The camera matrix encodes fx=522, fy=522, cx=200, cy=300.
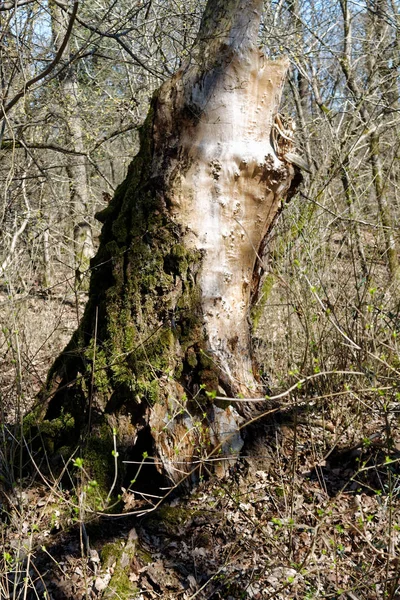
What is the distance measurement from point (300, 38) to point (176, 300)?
6400mm

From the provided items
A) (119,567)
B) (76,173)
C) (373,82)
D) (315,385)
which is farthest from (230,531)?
(76,173)

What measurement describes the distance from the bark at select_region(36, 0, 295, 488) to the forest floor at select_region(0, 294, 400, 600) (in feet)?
0.91

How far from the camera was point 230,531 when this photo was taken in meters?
2.99

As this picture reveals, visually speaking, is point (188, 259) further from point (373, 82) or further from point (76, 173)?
point (76, 173)

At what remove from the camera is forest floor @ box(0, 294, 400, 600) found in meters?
2.60

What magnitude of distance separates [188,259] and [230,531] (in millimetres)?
1611

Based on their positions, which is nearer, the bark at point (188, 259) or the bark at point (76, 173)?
the bark at point (188, 259)

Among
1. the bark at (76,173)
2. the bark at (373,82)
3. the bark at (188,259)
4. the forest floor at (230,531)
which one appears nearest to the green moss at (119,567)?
the forest floor at (230,531)

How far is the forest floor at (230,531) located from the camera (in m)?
2.60

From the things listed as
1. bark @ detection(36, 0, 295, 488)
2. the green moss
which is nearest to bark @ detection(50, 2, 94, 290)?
bark @ detection(36, 0, 295, 488)

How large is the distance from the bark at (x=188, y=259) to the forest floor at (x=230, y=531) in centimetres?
28

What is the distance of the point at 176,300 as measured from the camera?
3.22m

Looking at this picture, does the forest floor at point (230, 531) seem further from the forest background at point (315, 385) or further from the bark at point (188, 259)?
the bark at point (188, 259)

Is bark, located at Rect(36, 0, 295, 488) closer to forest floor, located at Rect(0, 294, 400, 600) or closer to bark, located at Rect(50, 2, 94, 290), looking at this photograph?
forest floor, located at Rect(0, 294, 400, 600)
